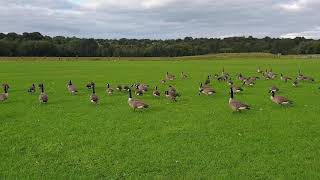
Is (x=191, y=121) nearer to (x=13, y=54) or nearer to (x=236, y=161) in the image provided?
(x=236, y=161)

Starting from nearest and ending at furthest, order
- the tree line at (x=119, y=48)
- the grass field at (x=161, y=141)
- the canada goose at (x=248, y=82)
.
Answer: the grass field at (x=161, y=141) → the canada goose at (x=248, y=82) → the tree line at (x=119, y=48)

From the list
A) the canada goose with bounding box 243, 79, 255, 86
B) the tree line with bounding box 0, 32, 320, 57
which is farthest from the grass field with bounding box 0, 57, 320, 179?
the tree line with bounding box 0, 32, 320, 57

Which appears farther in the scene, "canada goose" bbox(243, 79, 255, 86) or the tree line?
the tree line

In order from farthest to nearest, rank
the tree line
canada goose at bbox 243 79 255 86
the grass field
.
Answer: the tree line
canada goose at bbox 243 79 255 86
the grass field

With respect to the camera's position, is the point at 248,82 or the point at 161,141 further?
the point at 248,82

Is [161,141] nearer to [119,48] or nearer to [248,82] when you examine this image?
[248,82]

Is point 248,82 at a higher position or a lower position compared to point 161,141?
higher

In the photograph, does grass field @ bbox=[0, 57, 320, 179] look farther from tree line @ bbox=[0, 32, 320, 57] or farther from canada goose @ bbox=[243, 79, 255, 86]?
tree line @ bbox=[0, 32, 320, 57]

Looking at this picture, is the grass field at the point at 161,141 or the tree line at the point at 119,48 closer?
the grass field at the point at 161,141

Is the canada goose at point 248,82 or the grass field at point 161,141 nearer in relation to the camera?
the grass field at point 161,141

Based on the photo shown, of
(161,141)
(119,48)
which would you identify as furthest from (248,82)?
(119,48)

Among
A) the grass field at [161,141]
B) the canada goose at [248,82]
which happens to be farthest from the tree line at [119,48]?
the grass field at [161,141]

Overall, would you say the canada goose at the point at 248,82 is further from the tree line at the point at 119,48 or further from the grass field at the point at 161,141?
the tree line at the point at 119,48

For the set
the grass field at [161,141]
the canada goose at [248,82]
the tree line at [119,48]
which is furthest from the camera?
the tree line at [119,48]
